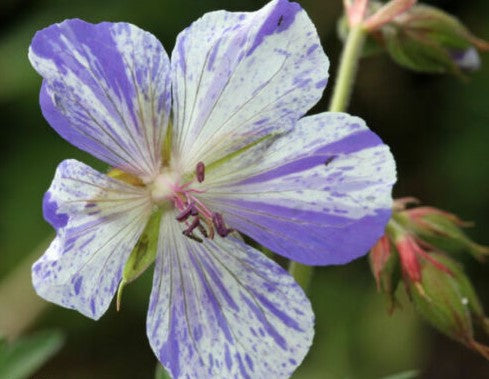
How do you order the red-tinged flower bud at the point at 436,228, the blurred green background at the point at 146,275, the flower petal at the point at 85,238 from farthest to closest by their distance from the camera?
the blurred green background at the point at 146,275 < the red-tinged flower bud at the point at 436,228 < the flower petal at the point at 85,238

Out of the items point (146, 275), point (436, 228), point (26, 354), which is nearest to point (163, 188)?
point (436, 228)

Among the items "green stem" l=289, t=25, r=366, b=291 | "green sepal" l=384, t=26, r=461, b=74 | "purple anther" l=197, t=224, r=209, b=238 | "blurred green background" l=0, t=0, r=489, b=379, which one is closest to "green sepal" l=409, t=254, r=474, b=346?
"green stem" l=289, t=25, r=366, b=291

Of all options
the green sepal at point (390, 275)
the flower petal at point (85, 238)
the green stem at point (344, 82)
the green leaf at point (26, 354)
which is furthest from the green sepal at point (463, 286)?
the green leaf at point (26, 354)

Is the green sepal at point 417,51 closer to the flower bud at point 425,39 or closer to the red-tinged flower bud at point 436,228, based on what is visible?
the flower bud at point 425,39

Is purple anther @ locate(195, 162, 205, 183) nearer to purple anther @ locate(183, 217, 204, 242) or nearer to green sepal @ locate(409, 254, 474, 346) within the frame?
purple anther @ locate(183, 217, 204, 242)

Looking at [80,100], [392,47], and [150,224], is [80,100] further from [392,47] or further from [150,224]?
[392,47]

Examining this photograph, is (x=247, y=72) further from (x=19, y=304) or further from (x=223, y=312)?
(x=19, y=304)
